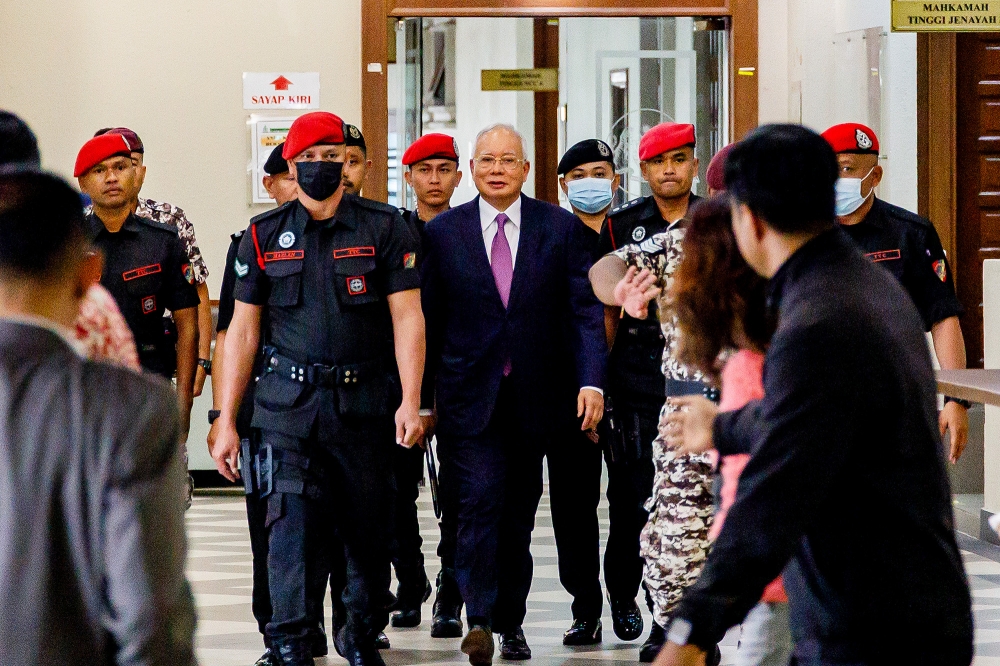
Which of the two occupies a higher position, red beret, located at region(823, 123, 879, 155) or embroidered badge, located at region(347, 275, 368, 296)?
red beret, located at region(823, 123, 879, 155)

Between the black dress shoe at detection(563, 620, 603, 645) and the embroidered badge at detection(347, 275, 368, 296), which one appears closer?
the embroidered badge at detection(347, 275, 368, 296)

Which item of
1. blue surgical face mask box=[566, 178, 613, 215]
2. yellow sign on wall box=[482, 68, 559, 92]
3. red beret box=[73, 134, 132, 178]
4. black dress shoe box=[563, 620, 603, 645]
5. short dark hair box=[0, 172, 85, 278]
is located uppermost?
yellow sign on wall box=[482, 68, 559, 92]

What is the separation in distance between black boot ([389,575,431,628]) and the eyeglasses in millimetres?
1509

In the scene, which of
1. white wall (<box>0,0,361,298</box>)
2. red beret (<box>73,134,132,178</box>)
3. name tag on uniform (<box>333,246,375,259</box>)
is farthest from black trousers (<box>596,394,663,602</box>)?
white wall (<box>0,0,361,298</box>)

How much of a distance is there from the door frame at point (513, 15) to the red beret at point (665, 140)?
3.53m

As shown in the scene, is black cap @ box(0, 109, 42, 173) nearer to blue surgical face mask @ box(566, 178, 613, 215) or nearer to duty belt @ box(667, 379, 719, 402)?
duty belt @ box(667, 379, 719, 402)

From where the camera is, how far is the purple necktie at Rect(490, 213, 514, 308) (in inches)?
188

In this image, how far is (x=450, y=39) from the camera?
9.51 metres

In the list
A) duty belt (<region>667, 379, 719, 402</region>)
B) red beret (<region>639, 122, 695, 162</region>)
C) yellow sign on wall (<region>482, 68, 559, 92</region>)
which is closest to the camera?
duty belt (<region>667, 379, 719, 402</region>)

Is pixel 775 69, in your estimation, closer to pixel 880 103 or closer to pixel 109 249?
pixel 880 103

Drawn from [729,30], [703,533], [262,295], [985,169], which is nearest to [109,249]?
[262,295]

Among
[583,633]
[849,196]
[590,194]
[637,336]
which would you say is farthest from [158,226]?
[849,196]

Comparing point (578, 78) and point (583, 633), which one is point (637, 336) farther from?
point (578, 78)

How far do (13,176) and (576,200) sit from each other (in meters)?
4.08
